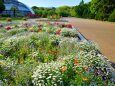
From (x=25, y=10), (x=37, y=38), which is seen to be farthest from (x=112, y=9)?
(x=37, y=38)

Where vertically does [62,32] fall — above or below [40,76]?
below

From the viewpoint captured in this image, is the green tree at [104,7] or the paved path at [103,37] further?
the green tree at [104,7]

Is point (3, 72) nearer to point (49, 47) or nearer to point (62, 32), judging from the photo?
point (49, 47)

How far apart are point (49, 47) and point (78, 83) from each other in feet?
16.8

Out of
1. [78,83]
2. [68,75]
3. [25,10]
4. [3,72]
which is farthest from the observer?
[25,10]

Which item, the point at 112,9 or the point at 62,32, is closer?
the point at 62,32

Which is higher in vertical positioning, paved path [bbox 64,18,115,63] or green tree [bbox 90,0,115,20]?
paved path [bbox 64,18,115,63]

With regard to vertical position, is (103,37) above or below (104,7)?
above

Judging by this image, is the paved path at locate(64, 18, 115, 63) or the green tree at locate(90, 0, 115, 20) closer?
the paved path at locate(64, 18, 115, 63)

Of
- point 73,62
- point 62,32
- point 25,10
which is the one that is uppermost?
point 73,62

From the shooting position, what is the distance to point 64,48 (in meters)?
9.83

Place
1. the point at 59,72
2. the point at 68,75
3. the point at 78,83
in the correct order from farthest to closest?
the point at 68,75, the point at 59,72, the point at 78,83

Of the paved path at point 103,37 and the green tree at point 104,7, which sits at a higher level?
the paved path at point 103,37

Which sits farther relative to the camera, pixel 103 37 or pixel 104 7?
pixel 104 7
